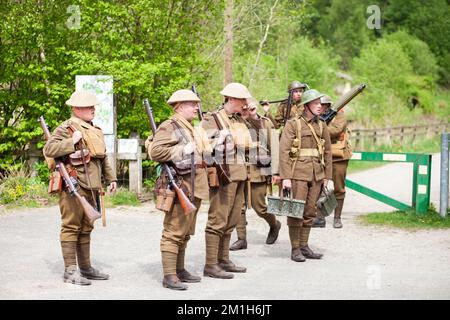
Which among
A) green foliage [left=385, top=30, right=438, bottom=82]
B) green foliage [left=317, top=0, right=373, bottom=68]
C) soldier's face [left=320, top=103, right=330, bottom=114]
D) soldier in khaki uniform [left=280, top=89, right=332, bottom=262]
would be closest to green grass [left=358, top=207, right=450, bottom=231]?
soldier's face [left=320, top=103, right=330, bottom=114]

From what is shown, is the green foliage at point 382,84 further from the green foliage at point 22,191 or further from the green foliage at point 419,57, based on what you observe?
the green foliage at point 22,191

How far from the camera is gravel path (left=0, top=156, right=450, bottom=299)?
25.2 ft

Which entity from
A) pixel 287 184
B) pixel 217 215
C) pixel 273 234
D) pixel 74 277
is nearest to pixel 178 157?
pixel 217 215

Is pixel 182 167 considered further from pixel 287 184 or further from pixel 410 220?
pixel 410 220

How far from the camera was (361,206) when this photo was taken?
14.3 meters

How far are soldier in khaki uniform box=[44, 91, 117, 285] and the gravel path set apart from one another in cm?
24

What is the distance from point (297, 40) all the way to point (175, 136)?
32.6 m

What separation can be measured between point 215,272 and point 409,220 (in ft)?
15.2

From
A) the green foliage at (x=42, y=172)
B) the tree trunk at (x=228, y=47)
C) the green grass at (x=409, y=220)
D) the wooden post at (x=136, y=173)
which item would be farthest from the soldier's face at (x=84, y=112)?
the tree trunk at (x=228, y=47)

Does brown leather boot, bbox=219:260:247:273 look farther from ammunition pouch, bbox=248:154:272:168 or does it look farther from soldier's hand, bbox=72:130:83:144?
soldier's hand, bbox=72:130:83:144

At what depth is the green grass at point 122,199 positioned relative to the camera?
1392cm

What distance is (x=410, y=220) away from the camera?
12039 millimetres

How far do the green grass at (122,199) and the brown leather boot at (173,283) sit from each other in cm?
606
